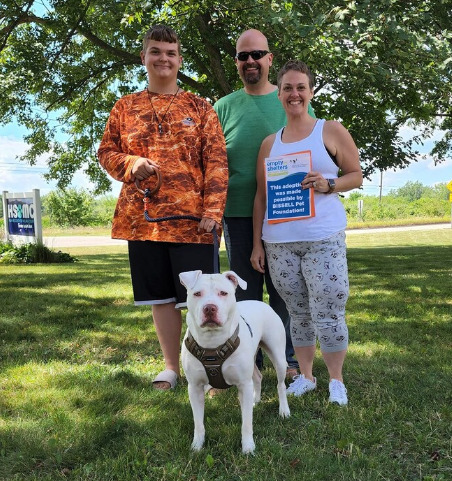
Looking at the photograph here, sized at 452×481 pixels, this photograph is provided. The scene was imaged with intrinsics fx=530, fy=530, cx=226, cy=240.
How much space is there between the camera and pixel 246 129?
387 cm

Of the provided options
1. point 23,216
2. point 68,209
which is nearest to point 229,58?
point 23,216

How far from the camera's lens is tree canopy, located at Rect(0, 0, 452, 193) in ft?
23.0

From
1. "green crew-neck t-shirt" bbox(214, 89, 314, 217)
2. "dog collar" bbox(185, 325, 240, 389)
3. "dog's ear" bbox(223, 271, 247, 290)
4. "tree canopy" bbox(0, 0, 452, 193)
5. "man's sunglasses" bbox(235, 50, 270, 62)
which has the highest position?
"tree canopy" bbox(0, 0, 452, 193)

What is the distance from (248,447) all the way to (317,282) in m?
1.11

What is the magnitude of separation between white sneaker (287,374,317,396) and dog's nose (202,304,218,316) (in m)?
1.36

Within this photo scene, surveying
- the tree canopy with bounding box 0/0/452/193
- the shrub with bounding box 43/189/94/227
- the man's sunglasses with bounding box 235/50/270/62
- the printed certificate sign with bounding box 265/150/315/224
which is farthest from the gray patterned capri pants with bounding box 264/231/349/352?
the shrub with bounding box 43/189/94/227

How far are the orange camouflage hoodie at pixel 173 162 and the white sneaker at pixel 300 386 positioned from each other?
1.19 metres

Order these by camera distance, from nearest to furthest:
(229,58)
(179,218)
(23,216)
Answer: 1. (179,218)
2. (229,58)
3. (23,216)

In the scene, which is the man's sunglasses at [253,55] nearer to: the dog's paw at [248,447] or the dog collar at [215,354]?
the dog collar at [215,354]

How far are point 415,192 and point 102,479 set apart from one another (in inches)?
3875

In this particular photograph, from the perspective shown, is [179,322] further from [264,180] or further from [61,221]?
[61,221]

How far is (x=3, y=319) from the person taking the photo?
20.5 feet

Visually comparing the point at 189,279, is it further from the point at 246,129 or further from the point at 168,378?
the point at 246,129

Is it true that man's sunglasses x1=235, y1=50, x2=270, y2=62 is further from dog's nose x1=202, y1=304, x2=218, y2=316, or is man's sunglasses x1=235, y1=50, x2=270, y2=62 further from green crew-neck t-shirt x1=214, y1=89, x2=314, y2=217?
dog's nose x1=202, y1=304, x2=218, y2=316
